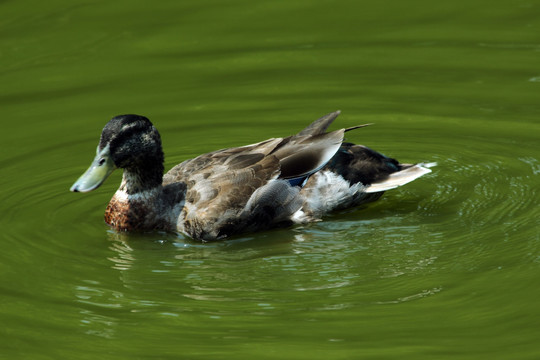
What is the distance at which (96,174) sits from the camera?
339 inches

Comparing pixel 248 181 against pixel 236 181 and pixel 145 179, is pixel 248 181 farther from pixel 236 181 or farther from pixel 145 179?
pixel 145 179

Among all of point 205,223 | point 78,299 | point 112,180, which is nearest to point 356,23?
point 112,180

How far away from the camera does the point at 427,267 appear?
7797 mm

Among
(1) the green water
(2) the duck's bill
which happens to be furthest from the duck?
(1) the green water

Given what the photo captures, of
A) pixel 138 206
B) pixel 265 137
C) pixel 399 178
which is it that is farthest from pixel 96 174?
pixel 265 137

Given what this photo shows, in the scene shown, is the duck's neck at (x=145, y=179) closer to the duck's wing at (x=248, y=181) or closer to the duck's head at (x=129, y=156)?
the duck's head at (x=129, y=156)

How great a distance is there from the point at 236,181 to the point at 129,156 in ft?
2.98

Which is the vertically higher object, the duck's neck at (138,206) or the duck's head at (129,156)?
the duck's head at (129,156)

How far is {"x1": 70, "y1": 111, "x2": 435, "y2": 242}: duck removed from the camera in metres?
8.70

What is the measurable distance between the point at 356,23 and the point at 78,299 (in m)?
7.43

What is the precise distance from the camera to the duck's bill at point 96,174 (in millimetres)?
8516

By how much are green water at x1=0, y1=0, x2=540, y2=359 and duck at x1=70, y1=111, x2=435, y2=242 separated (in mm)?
154

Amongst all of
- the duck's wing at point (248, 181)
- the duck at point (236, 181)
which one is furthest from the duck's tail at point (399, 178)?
the duck's wing at point (248, 181)

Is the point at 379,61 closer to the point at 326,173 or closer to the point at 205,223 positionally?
the point at 326,173
